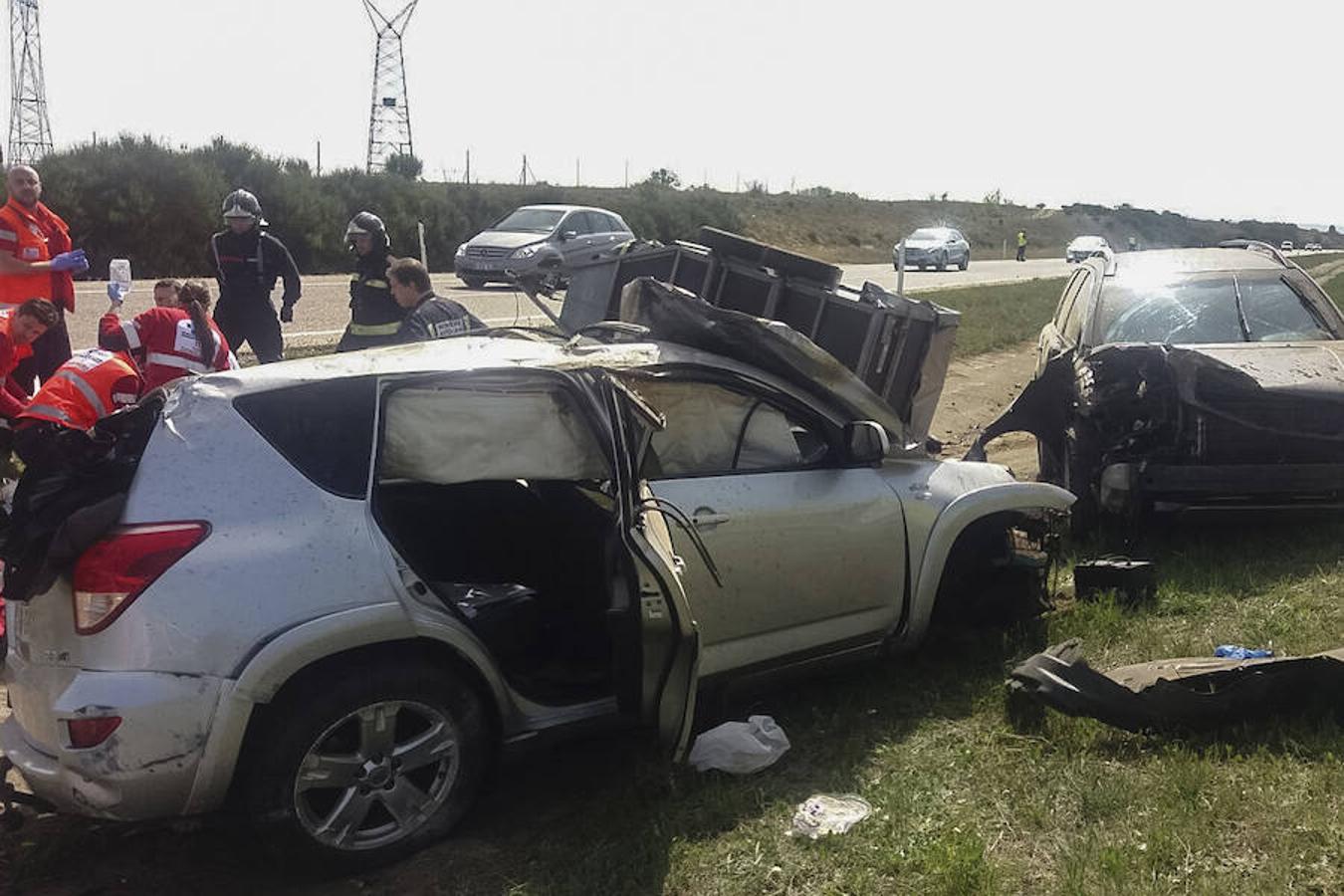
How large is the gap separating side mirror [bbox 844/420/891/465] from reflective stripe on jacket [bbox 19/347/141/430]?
2.91 m

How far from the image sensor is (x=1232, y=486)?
240 inches

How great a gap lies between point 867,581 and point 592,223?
61.7 feet

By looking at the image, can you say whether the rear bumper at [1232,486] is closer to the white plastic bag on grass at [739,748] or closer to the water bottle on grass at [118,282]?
the white plastic bag on grass at [739,748]

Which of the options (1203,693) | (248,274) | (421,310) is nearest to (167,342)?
(421,310)

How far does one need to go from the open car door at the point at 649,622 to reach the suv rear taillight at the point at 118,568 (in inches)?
51.3

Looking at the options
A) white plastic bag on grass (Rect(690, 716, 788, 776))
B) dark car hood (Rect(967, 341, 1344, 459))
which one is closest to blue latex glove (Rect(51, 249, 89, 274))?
white plastic bag on grass (Rect(690, 716, 788, 776))

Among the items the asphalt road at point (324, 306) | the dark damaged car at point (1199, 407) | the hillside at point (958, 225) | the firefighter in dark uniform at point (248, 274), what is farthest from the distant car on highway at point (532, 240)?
the hillside at point (958, 225)

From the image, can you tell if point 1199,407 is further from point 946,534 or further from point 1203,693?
point 1203,693

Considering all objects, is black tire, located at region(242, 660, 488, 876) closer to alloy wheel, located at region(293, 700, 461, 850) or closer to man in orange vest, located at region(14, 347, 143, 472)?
alloy wheel, located at region(293, 700, 461, 850)

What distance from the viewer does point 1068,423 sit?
698cm

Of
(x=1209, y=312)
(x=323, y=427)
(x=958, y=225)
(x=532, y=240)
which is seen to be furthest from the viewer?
(x=958, y=225)

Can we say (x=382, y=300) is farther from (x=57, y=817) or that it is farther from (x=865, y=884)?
(x=865, y=884)

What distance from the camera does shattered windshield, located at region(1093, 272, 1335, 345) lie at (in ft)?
23.4

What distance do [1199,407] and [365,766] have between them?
4.64 metres
